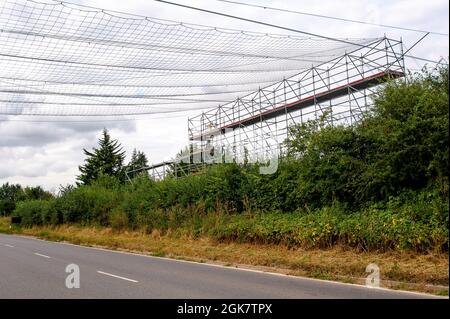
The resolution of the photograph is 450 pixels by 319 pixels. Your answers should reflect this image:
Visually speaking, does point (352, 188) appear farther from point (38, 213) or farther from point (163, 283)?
point (38, 213)

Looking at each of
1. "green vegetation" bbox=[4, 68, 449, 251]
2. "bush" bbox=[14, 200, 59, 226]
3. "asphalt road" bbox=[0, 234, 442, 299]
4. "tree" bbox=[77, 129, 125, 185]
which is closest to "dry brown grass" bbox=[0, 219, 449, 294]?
"green vegetation" bbox=[4, 68, 449, 251]

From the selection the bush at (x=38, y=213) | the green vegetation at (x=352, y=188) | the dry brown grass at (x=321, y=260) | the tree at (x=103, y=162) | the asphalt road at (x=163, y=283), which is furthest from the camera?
the tree at (x=103, y=162)

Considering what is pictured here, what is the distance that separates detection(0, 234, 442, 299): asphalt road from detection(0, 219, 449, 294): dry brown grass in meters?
0.83

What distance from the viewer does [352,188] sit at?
610 inches

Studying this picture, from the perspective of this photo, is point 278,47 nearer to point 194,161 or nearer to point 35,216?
point 194,161

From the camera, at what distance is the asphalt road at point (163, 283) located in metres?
9.16

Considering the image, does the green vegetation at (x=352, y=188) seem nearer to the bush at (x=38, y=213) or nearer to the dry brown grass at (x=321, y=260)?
the dry brown grass at (x=321, y=260)

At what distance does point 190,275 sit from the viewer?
12.1 meters

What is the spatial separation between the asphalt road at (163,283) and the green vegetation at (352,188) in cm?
305

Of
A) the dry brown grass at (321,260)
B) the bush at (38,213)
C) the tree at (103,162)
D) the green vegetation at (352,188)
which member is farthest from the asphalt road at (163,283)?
the tree at (103,162)

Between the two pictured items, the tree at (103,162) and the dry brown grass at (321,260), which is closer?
the dry brown grass at (321,260)

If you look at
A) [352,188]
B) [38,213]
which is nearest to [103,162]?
[38,213]

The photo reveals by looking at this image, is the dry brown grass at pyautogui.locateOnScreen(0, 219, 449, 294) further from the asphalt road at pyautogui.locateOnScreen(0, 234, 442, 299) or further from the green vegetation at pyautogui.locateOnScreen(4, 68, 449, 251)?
the asphalt road at pyautogui.locateOnScreen(0, 234, 442, 299)

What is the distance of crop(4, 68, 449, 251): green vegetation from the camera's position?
1266 centimetres
